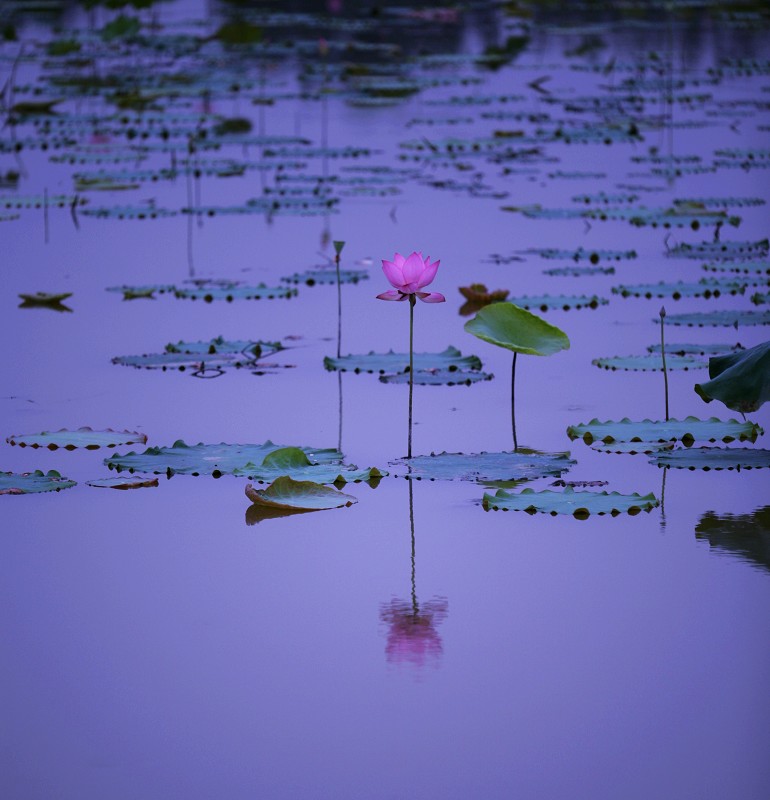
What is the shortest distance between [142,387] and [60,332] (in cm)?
66

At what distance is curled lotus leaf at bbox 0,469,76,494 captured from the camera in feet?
8.58

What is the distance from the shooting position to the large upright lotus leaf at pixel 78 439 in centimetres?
286

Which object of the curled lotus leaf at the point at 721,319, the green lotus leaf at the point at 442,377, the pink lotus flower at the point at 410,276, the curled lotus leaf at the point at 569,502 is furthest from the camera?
the curled lotus leaf at the point at 721,319

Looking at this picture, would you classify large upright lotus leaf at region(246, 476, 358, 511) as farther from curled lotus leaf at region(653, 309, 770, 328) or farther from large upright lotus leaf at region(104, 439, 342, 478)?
curled lotus leaf at region(653, 309, 770, 328)

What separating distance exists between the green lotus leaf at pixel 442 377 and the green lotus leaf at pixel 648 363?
27cm

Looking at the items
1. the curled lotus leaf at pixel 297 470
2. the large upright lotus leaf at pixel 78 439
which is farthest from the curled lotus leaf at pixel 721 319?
the large upright lotus leaf at pixel 78 439

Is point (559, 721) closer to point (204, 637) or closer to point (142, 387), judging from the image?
point (204, 637)

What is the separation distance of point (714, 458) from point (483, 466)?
1.35 feet

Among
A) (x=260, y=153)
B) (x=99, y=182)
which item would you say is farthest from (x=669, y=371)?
(x=260, y=153)

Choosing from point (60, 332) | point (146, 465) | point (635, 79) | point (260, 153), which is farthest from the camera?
point (635, 79)

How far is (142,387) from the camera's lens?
3365 millimetres

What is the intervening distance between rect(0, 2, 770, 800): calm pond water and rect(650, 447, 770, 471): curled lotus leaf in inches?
1.6

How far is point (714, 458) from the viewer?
270 cm

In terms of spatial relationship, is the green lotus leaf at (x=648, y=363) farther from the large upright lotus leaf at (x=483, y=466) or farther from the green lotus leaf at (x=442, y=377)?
the large upright lotus leaf at (x=483, y=466)
